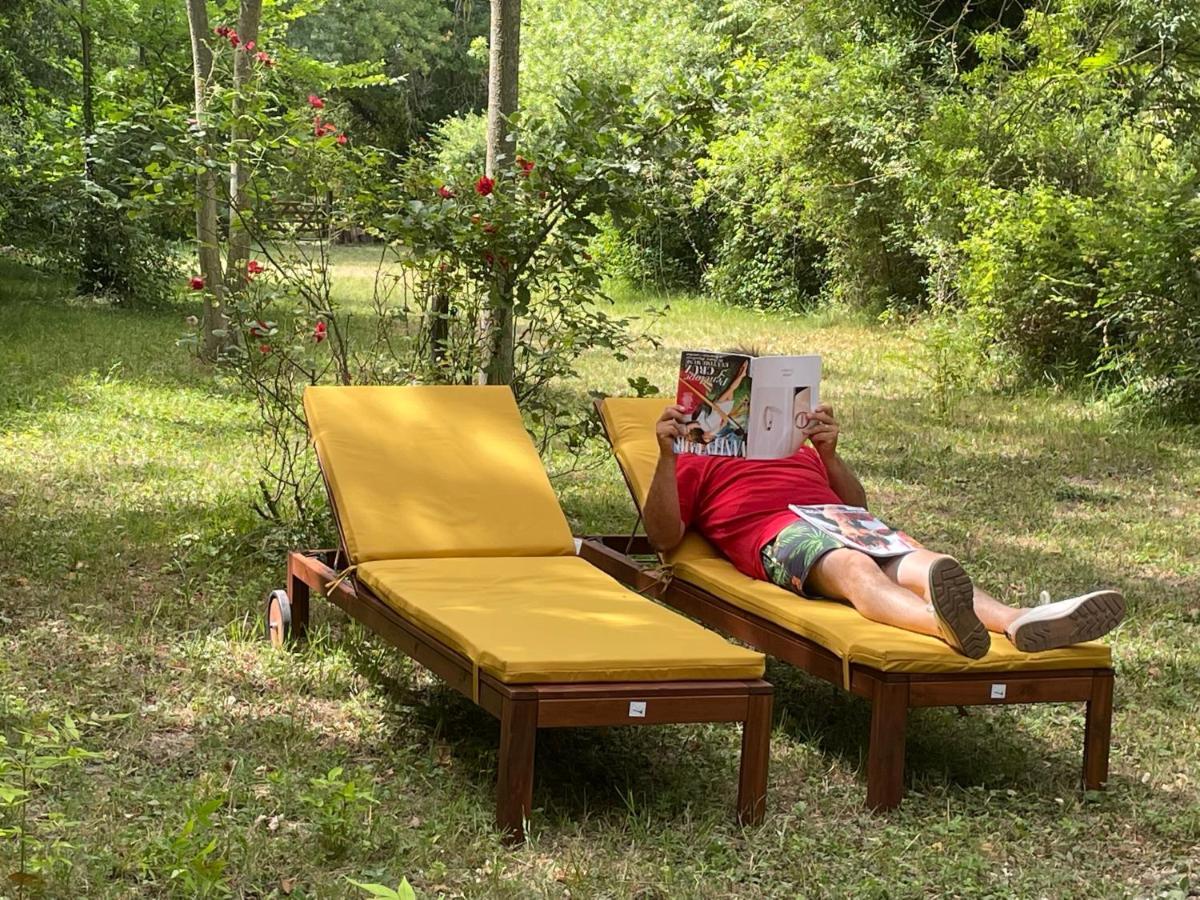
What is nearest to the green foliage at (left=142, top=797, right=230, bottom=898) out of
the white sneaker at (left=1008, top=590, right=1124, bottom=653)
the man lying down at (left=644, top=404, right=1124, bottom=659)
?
the man lying down at (left=644, top=404, right=1124, bottom=659)

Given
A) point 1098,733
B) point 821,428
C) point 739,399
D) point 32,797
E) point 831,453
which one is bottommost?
point 32,797

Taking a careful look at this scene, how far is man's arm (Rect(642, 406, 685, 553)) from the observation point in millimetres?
5004

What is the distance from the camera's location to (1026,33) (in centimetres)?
1469

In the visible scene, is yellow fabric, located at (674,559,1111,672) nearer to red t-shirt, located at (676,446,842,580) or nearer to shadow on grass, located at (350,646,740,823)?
red t-shirt, located at (676,446,842,580)

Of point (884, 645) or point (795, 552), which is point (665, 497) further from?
point (884, 645)

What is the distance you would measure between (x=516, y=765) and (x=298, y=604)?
1848mm

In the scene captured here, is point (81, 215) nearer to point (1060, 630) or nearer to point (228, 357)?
point (228, 357)

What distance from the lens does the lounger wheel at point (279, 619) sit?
16.9 ft

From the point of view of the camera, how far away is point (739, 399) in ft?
16.5

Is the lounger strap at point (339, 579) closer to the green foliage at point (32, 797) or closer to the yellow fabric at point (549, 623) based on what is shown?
the yellow fabric at point (549, 623)

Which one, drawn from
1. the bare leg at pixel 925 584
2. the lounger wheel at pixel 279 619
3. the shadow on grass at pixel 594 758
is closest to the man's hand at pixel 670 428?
the bare leg at pixel 925 584

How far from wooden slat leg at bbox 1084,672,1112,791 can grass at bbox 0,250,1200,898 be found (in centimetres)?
6

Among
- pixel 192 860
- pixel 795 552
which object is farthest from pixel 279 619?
pixel 192 860

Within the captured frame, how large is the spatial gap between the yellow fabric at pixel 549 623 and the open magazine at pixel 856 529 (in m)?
0.70
